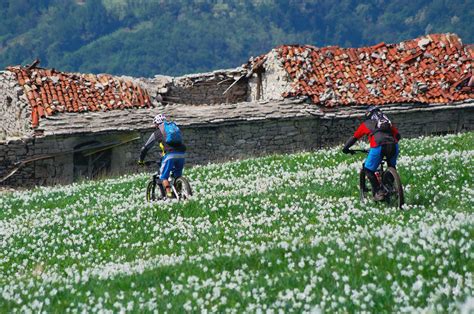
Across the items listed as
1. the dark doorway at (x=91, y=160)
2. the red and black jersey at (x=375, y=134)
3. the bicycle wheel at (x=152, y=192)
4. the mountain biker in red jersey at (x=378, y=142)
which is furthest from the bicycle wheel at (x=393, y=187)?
the dark doorway at (x=91, y=160)

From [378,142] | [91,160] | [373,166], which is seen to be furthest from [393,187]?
[91,160]

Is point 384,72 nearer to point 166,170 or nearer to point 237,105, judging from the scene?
point 237,105

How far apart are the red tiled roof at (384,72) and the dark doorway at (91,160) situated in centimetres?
879

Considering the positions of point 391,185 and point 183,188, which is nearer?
point 391,185

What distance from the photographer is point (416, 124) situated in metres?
41.4

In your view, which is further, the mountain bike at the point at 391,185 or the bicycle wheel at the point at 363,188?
the bicycle wheel at the point at 363,188

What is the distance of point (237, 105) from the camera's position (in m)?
38.9

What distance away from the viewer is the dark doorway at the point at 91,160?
37.4m

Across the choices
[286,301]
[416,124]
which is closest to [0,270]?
[286,301]

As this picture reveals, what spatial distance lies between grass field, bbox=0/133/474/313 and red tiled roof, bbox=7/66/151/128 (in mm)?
13250

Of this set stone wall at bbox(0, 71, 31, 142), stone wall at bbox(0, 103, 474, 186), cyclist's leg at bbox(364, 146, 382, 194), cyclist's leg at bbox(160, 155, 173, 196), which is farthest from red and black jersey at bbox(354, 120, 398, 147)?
stone wall at bbox(0, 71, 31, 142)

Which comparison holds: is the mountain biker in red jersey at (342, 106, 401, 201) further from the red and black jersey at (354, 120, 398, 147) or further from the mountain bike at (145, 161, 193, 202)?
the mountain bike at (145, 161, 193, 202)

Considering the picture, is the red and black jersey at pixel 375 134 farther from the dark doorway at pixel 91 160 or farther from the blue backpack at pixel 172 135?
the dark doorway at pixel 91 160

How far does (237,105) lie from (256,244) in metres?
24.3
